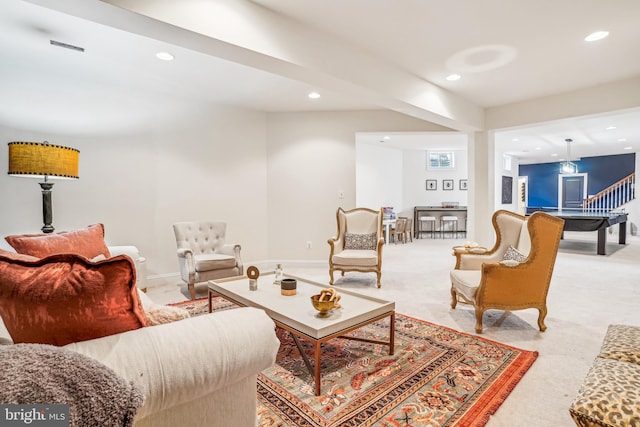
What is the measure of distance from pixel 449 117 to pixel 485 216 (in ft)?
6.24

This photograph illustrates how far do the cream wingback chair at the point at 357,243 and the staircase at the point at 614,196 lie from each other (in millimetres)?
9292

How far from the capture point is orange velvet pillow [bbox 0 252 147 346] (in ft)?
3.31

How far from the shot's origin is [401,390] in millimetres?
1936

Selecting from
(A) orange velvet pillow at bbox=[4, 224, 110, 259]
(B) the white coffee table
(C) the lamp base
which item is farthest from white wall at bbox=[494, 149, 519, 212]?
(C) the lamp base

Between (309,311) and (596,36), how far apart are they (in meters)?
3.60

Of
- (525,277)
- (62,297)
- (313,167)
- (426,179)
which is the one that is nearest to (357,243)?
(313,167)

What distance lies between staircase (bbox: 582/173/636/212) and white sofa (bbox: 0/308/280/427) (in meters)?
12.4

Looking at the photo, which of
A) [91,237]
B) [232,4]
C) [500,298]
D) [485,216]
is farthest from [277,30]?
[485,216]

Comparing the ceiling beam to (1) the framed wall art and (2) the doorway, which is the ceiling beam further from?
(2) the doorway

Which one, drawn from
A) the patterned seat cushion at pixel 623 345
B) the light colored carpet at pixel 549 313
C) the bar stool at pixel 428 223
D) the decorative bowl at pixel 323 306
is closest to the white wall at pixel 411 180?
the bar stool at pixel 428 223

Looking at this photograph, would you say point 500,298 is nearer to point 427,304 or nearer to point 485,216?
point 427,304

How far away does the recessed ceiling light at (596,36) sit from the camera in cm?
296

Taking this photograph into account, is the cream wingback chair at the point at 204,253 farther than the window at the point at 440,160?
No

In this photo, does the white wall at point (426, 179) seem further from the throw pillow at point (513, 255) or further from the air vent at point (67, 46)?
the air vent at point (67, 46)
